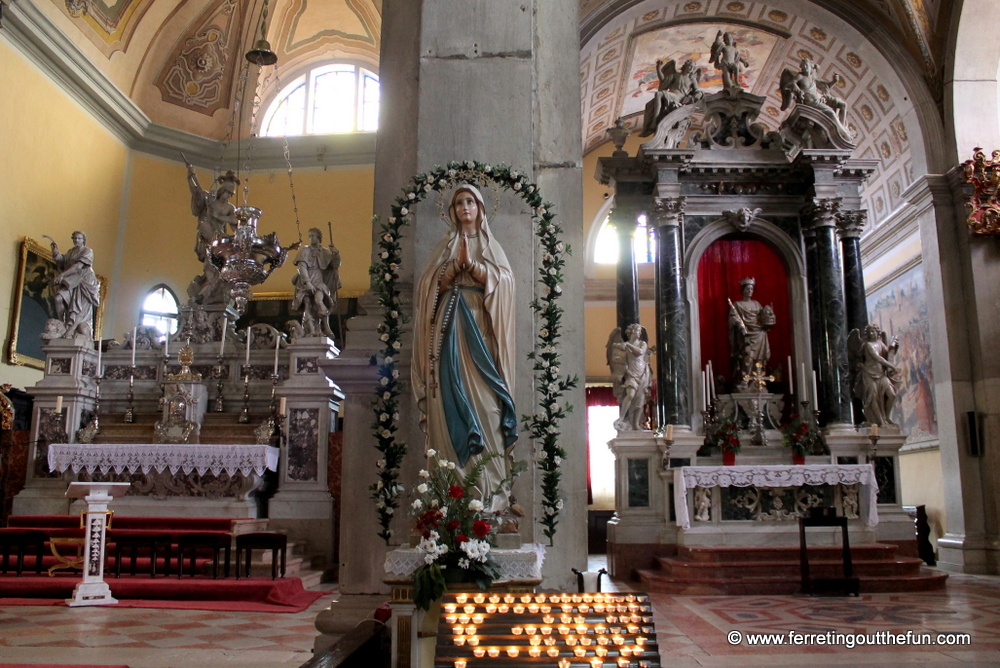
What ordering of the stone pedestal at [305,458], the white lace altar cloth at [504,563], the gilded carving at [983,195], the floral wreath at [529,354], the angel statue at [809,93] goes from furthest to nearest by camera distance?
1. the angel statue at [809,93]
2. the gilded carving at [983,195]
3. the stone pedestal at [305,458]
4. the floral wreath at [529,354]
5. the white lace altar cloth at [504,563]

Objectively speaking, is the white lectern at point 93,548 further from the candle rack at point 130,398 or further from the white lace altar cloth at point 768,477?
the white lace altar cloth at point 768,477

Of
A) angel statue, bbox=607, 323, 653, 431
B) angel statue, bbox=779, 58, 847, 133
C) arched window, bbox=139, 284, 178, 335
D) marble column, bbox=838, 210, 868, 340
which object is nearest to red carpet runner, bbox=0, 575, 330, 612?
angel statue, bbox=607, 323, 653, 431

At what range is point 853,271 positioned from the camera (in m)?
12.0

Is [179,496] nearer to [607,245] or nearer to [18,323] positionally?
[18,323]

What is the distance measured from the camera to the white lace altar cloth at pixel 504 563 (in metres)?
4.29

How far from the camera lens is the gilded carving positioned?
11781 mm

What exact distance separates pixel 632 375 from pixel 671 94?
14.1 ft

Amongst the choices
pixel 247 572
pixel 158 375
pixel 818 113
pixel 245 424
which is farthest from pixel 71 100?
pixel 818 113

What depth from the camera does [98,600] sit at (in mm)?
6809

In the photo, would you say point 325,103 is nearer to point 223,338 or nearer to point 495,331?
point 223,338

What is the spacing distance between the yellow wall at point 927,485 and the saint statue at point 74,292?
11.9 m

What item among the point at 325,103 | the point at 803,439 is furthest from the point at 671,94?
the point at 325,103

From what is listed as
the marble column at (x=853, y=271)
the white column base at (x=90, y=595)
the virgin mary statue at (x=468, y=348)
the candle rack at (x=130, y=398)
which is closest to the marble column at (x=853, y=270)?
the marble column at (x=853, y=271)

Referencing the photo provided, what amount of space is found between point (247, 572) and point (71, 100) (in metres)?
10.8
